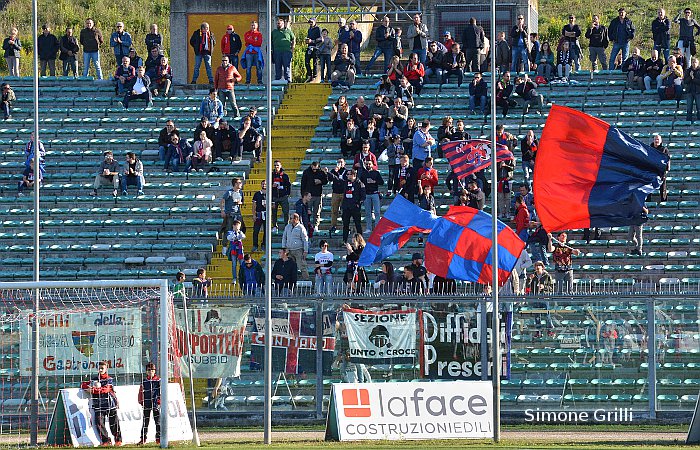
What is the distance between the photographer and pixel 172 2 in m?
43.5

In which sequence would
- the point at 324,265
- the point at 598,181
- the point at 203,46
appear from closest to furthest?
the point at 598,181, the point at 324,265, the point at 203,46

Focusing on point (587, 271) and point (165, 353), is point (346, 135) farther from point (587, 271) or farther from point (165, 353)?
point (165, 353)

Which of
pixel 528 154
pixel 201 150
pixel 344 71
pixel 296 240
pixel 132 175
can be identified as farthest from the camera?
pixel 344 71

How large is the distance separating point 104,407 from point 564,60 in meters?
19.9

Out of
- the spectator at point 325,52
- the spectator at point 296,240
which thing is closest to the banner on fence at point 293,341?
the spectator at point 296,240

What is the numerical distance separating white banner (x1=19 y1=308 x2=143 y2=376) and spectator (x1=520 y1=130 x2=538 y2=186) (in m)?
12.7

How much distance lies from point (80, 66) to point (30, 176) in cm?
1911

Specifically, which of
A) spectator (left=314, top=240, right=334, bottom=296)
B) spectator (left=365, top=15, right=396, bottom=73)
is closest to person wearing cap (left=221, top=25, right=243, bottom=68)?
spectator (left=365, top=15, right=396, bottom=73)

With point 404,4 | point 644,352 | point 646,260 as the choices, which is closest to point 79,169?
A: point 404,4

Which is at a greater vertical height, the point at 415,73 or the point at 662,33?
the point at 662,33

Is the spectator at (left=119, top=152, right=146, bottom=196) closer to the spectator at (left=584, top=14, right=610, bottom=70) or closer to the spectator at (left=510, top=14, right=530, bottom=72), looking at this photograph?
the spectator at (left=510, top=14, right=530, bottom=72)

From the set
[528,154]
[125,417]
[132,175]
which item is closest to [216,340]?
[125,417]

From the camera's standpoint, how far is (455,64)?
39.5 meters

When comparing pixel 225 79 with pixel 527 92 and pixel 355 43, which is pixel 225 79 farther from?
pixel 527 92
